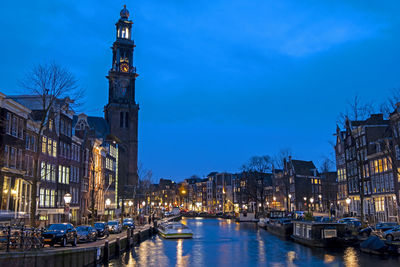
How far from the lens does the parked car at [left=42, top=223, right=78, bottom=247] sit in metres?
31.5

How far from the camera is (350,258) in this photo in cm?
3569

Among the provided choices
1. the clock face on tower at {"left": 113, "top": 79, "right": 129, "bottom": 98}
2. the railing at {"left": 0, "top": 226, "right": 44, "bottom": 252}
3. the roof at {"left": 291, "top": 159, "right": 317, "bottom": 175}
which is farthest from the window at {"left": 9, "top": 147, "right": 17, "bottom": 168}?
the roof at {"left": 291, "top": 159, "right": 317, "bottom": 175}

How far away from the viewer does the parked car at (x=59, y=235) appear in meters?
31.5

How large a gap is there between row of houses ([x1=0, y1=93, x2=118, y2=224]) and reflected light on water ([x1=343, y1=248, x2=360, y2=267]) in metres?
26.0

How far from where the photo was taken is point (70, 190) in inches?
2598

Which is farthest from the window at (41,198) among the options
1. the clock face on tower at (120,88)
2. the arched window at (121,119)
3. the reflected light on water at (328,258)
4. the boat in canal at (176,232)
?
the clock face on tower at (120,88)

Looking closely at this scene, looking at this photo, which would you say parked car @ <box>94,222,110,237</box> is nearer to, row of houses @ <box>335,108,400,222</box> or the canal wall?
the canal wall

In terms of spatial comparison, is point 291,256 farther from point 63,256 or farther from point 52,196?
A: point 52,196

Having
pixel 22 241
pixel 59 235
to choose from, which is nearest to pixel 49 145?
pixel 59 235

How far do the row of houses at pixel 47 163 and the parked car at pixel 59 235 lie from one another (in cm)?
304

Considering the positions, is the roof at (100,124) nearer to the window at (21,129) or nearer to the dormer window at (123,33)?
the dormer window at (123,33)

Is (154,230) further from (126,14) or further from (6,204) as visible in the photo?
(126,14)

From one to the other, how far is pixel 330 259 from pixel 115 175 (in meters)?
69.6

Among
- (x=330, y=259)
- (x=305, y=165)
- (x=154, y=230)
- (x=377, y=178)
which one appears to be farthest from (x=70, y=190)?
(x=305, y=165)
